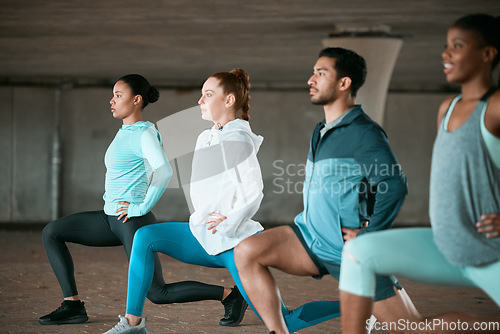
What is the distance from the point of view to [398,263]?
113 inches

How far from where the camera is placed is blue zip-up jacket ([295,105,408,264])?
3.52 metres

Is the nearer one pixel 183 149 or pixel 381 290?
pixel 381 290

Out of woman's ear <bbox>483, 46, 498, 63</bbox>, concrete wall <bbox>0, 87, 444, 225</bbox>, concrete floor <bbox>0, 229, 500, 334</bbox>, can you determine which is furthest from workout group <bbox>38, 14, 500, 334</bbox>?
concrete wall <bbox>0, 87, 444, 225</bbox>

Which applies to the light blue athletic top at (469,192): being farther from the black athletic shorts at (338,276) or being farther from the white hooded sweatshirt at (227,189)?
the white hooded sweatshirt at (227,189)

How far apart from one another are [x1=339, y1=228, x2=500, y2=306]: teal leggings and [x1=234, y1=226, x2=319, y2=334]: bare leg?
0.83m

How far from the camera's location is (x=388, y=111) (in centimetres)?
1952

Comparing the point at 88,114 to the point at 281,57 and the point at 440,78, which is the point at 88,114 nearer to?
the point at 281,57

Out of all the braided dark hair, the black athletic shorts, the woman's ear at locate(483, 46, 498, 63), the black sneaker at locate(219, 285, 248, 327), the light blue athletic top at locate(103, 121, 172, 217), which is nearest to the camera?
the woman's ear at locate(483, 46, 498, 63)

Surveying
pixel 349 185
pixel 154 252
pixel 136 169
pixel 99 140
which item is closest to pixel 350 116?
pixel 349 185

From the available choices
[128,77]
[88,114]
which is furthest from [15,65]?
[128,77]

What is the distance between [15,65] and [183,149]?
519cm

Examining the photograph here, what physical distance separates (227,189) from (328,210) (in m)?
0.90

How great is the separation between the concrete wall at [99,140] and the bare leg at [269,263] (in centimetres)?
1554

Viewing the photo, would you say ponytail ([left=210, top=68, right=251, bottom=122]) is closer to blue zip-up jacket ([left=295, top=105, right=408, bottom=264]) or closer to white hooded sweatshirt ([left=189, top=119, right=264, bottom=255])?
white hooded sweatshirt ([left=189, top=119, right=264, bottom=255])
